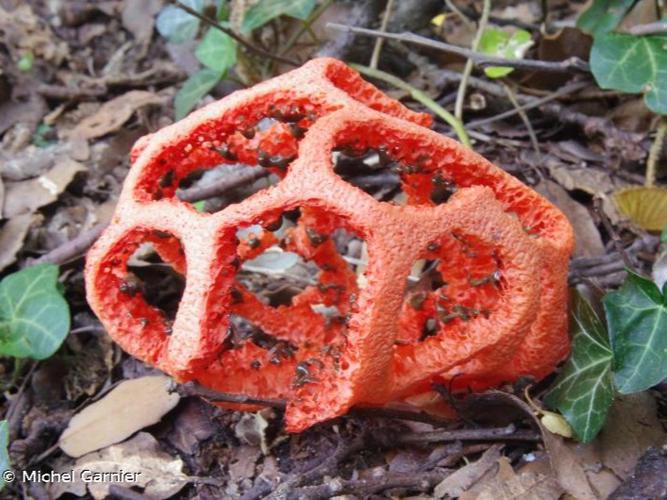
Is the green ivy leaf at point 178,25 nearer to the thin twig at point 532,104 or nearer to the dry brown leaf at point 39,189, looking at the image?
the dry brown leaf at point 39,189

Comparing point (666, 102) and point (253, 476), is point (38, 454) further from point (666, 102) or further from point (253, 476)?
point (666, 102)

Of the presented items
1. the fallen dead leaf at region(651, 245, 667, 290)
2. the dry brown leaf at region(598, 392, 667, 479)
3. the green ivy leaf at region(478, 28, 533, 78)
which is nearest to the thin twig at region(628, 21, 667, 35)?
the green ivy leaf at region(478, 28, 533, 78)

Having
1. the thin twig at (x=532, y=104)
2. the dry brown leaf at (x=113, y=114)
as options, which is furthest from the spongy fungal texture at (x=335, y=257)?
the dry brown leaf at (x=113, y=114)

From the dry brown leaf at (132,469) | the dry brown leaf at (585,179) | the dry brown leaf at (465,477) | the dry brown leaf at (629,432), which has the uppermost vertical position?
the dry brown leaf at (585,179)

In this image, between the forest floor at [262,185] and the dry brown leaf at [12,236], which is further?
the dry brown leaf at [12,236]

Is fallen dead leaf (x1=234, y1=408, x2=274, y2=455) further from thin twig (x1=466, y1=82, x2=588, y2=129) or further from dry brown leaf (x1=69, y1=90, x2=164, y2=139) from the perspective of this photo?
dry brown leaf (x1=69, y1=90, x2=164, y2=139)

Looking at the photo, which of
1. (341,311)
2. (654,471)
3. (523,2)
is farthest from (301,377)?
(523,2)
